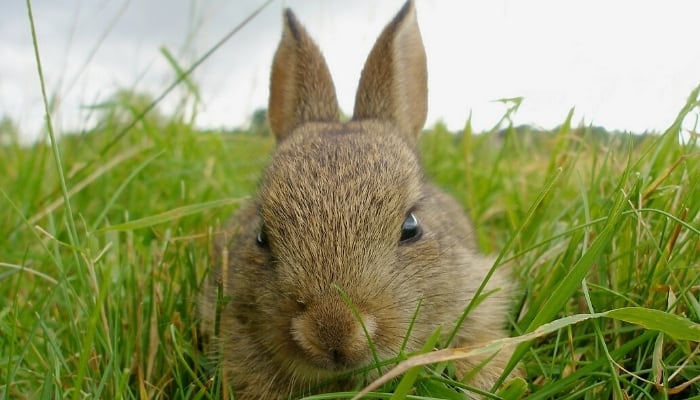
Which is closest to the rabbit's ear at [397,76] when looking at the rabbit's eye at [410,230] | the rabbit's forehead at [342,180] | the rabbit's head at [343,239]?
the rabbit's head at [343,239]

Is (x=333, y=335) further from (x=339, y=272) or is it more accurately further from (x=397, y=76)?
(x=397, y=76)

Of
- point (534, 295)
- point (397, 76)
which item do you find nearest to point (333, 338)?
→ point (534, 295)

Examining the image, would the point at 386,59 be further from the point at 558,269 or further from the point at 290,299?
the point at 290,299

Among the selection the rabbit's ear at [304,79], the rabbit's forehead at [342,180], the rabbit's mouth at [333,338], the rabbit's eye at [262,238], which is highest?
the rabbit's ear at [304,79]

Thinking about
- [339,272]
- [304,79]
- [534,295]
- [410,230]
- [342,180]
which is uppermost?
[304,79]

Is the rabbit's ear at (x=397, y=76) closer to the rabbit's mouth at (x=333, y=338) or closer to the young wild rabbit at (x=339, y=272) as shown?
the young wild rabbit at (x=339, y=272)

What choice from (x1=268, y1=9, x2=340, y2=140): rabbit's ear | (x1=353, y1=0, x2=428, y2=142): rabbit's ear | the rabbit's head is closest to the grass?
the rabbit's head
